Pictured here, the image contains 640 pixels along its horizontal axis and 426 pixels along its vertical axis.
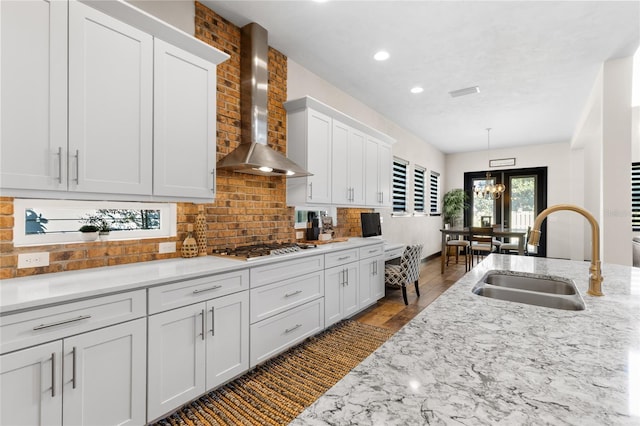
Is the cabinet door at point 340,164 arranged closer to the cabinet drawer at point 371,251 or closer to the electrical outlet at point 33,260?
the cabinet drawer at point 371,251

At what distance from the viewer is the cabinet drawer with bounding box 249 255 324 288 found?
233 cm

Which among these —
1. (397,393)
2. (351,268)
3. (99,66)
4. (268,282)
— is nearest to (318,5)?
(99,66)

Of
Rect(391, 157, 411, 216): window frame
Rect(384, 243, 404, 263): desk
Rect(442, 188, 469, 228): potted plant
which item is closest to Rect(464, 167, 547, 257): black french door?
Rect(442, 188, 469, 228): potted plant

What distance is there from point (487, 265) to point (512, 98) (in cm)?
379

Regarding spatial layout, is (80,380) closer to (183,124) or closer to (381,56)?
(183,124)

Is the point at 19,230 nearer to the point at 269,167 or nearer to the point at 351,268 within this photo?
the point at 269,167

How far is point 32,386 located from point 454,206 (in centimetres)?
871

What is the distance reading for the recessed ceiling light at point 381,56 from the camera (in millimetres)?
3324

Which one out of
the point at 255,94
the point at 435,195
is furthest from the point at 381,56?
the point at 435,195

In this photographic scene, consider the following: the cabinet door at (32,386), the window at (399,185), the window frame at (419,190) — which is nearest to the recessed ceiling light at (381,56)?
the window at (399,185)

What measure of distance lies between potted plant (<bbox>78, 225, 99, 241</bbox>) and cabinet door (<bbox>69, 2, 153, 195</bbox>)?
380 mm

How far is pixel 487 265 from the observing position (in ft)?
6.69

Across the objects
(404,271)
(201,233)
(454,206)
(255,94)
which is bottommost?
(404,271)

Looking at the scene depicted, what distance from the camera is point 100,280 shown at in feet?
5.46
